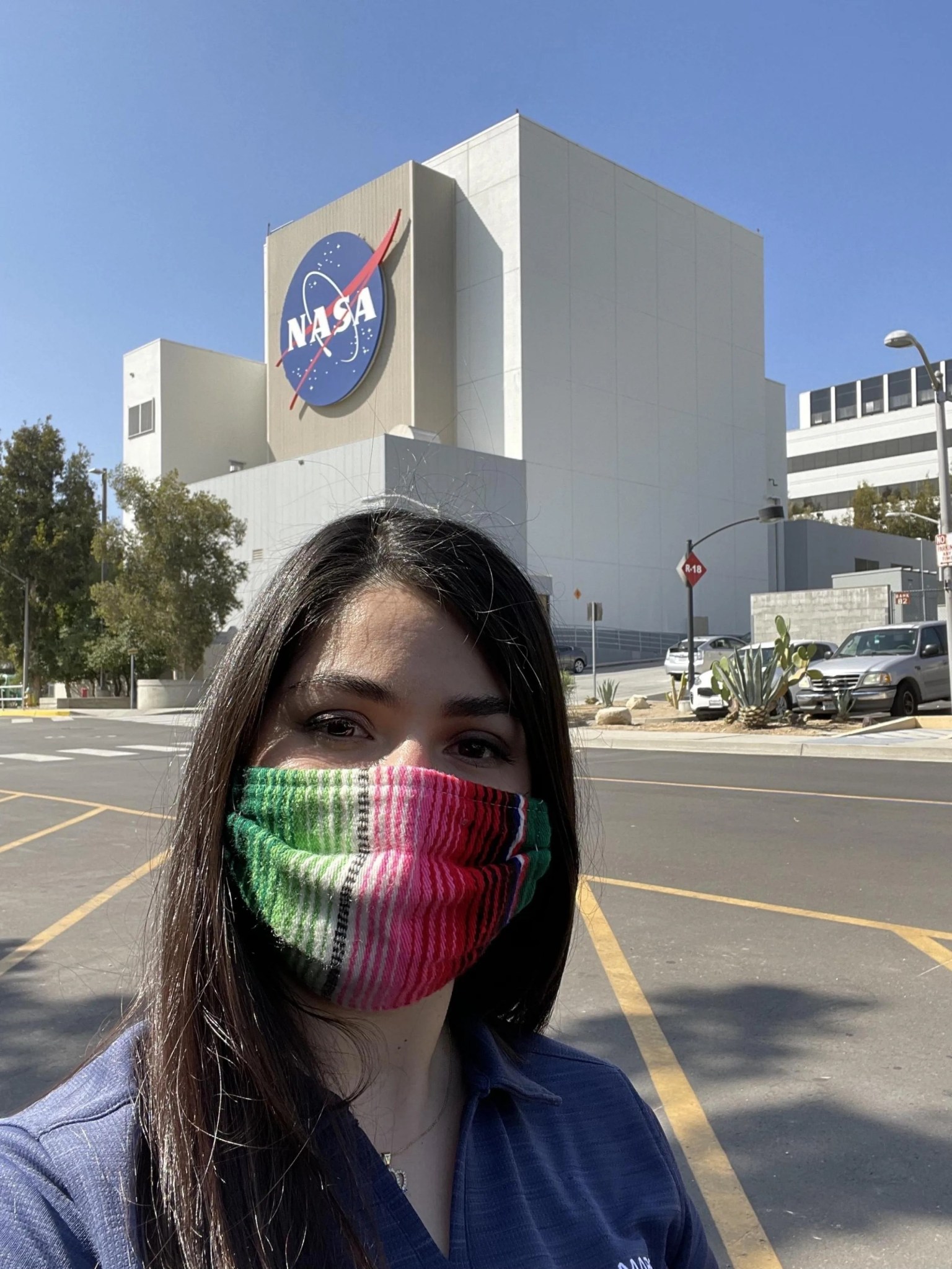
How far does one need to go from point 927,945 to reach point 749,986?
1206mm

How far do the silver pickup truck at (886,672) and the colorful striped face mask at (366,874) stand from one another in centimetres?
1935

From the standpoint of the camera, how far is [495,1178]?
1325mm

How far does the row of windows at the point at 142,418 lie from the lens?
49312 millimetres

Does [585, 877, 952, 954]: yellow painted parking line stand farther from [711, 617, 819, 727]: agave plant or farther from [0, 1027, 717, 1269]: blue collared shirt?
[711, 617, 819, 727]: agave plant

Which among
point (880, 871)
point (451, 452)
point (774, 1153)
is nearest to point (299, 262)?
point (451, 452)

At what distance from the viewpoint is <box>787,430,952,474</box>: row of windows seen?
270 feet

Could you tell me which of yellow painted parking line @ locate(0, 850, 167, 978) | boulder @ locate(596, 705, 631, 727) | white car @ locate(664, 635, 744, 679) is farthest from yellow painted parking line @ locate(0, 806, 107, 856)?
white car @ locate(664, 635, 744, 679)

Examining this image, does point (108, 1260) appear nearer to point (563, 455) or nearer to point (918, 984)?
point (918, 984)

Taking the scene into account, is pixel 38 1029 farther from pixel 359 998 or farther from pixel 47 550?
pixel 47 550

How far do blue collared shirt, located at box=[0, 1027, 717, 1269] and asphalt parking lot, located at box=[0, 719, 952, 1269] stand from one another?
0.61 meters

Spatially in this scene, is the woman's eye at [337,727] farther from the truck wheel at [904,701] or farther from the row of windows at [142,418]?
the row of windows at [142,418]

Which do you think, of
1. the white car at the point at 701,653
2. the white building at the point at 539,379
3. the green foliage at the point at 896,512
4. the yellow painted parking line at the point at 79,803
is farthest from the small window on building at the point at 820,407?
the yellow painted parking line at the point at 79,803

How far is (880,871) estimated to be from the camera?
7.10 meters

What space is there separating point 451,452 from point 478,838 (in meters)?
37.4
